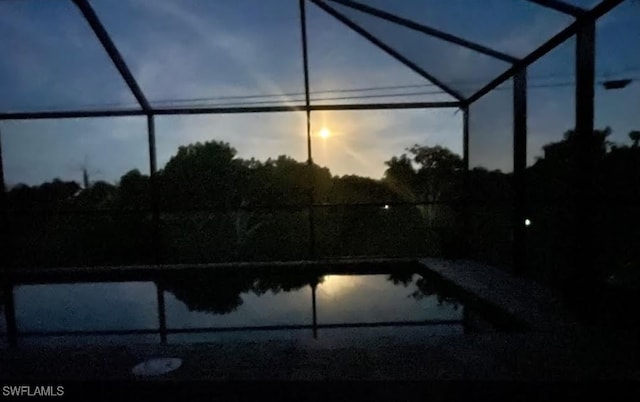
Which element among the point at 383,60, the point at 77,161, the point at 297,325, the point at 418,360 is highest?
the point at 383,60

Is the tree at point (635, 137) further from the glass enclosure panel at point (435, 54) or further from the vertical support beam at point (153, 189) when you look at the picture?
the vertical support beam at point (153, 189)

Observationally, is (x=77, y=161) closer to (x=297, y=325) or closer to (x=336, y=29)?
(x=336, y=29)

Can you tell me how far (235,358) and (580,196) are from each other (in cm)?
275

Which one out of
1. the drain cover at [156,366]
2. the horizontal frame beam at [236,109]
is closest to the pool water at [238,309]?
the drain cover at [156,366]

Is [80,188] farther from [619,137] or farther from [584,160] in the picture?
[584,160]

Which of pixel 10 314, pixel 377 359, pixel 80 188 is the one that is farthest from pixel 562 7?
pixel 80 188

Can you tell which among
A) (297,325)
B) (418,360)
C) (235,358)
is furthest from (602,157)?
(235,358)

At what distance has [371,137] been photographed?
1073 centimetres

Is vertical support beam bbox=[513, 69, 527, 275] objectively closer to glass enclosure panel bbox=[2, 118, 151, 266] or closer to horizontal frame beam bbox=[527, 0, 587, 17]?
horizontal frame beam bbox=[527, 0, 587, 17]

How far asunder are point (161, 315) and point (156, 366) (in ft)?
8.28

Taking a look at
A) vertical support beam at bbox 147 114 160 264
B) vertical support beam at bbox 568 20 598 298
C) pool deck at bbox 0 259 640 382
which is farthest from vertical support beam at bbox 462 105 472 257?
vertical support beam at bbox 147 114 160 264

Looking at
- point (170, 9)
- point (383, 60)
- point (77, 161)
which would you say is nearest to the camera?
point (170, 9)

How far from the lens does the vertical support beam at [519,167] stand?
5.05 meters

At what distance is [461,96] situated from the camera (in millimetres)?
6914
